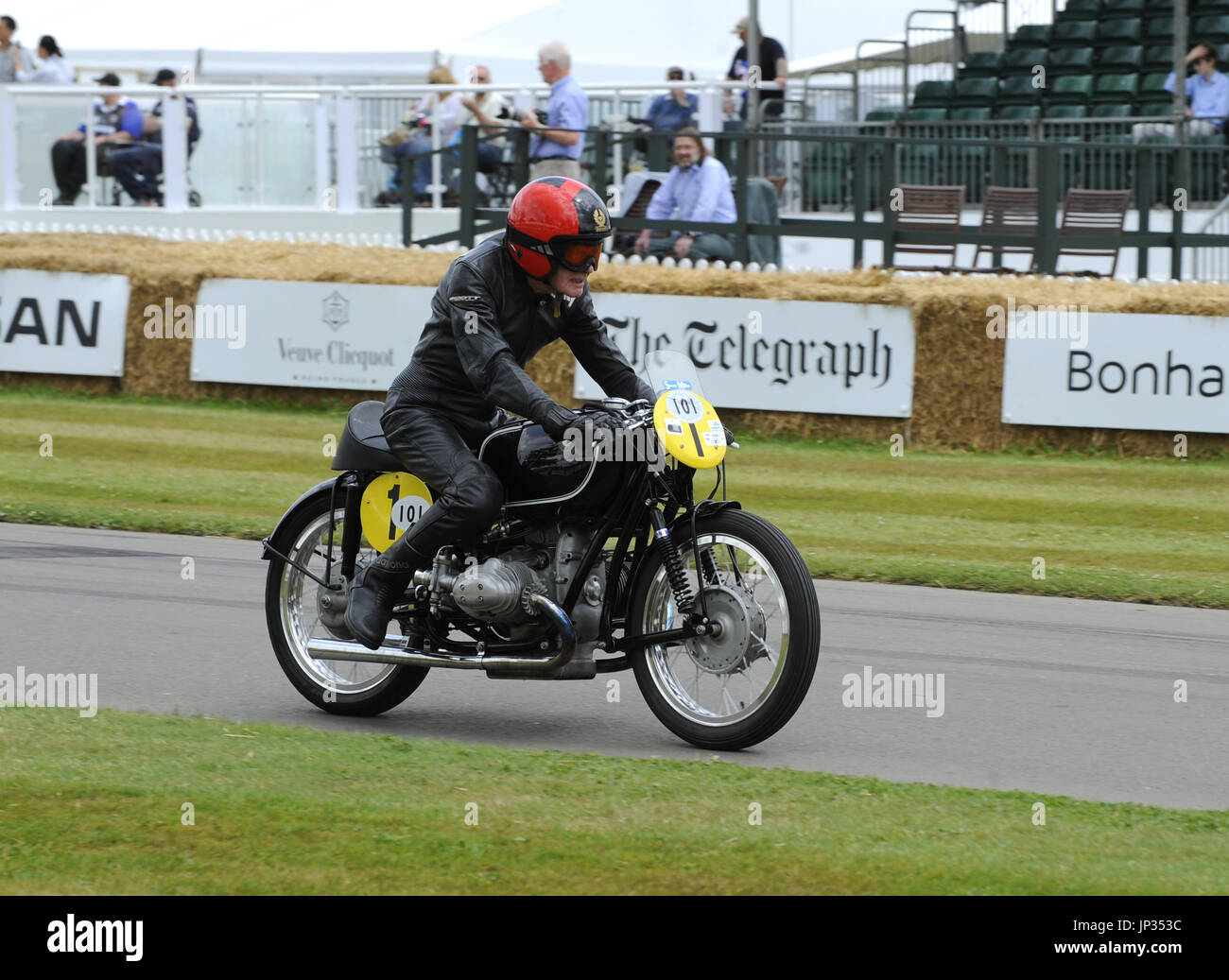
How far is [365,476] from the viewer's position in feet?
21.2

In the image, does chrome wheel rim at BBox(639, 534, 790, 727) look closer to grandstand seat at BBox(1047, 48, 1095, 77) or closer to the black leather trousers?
the black leather trousers

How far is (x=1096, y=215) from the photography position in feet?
53.9

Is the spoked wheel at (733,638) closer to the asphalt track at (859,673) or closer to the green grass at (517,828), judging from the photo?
the asphalt track at (859,673)

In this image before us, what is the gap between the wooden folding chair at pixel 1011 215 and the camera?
16.1 m

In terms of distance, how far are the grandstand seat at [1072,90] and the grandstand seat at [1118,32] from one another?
76 cm

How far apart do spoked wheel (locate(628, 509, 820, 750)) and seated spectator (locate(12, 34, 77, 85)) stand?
17961 millimetres

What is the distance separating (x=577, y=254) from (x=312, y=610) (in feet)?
5.74

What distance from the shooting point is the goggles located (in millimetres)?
5867

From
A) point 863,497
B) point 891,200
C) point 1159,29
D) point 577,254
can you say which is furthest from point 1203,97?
point 577,254

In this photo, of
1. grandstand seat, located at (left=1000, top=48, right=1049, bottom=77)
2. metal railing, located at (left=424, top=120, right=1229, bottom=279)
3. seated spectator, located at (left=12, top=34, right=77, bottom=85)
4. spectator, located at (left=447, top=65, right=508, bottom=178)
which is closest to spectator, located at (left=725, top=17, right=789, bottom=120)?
spectator, located at (left=447, top=65, right=508, bottom=178)

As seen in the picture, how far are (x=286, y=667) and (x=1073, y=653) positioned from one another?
318 centimetres

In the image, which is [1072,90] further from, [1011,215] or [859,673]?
[859,673]

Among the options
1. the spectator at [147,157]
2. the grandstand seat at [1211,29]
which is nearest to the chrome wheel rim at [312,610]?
the spectator at [147,157]
